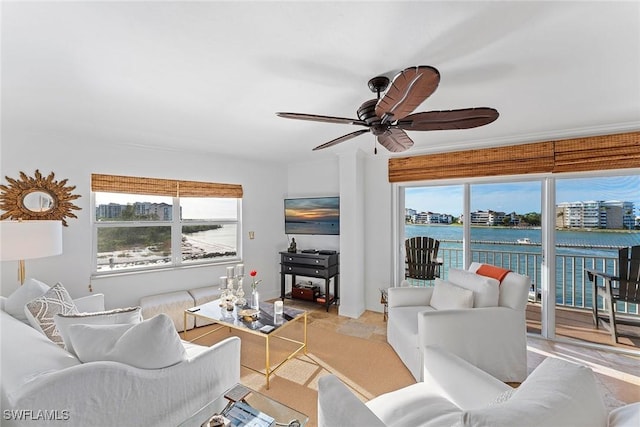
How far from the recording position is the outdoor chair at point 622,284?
8.87 ft

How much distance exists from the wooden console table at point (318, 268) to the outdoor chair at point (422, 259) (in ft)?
3.40

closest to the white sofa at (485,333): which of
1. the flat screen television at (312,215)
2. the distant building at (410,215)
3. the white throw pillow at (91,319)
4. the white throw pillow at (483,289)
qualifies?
the white throw pillow at (483,289)

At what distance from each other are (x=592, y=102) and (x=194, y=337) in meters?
4.32

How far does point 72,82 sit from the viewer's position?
5.74 feet

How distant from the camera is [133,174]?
3340 millimetres

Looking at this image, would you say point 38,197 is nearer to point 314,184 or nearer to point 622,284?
point 314,184

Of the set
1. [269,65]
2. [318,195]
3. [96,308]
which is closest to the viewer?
[269,65]

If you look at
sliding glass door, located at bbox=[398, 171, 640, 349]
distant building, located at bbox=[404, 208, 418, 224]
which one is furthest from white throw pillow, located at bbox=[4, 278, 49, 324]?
sliding glass door, located at bbox=[398, 171, 640, 349]

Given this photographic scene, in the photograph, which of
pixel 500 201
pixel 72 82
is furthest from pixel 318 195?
pixel 72 82

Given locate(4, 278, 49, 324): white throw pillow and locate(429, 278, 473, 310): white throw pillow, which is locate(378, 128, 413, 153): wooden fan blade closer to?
locate(429, 278, 473, 310): white throw pillow

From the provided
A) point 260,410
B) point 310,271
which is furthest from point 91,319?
point 310,271

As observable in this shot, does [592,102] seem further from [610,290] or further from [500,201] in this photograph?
[610,290]

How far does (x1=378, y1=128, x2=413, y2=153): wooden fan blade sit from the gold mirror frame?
3.40 metres

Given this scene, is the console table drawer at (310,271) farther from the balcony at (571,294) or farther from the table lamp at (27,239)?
the table lamp at (27,239)
